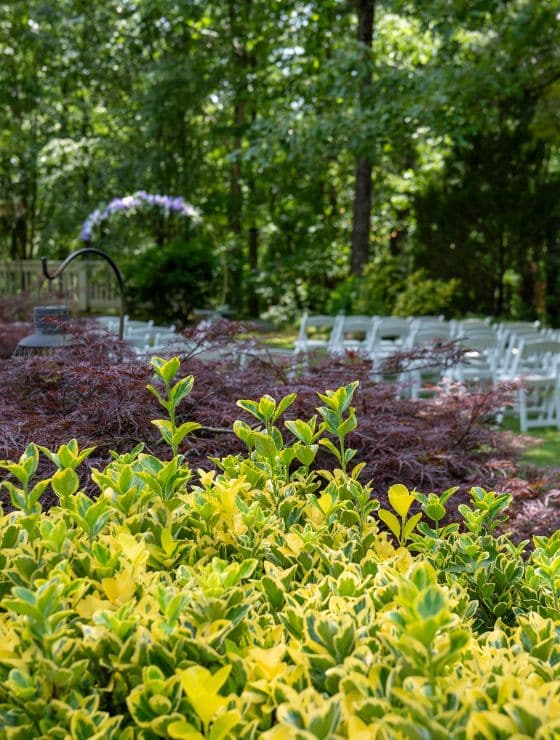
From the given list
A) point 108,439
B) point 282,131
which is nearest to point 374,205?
point 282,131

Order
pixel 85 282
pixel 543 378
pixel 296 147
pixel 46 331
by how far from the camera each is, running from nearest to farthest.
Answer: pixel 46 331
pixel 543 378
pixel 296 147
pixel 85 282

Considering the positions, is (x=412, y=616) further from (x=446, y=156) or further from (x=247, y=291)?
(x=247, y=291)

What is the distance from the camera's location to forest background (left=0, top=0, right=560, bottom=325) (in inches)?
563

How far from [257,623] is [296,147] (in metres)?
14.0

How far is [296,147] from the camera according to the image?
1467 centimetres

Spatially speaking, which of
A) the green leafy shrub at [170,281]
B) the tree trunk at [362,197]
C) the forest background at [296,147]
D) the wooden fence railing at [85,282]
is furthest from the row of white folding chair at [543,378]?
the wooden fence railing at [85,282]

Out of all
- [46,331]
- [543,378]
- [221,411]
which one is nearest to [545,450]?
[543,378]

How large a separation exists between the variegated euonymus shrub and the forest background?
1223cm

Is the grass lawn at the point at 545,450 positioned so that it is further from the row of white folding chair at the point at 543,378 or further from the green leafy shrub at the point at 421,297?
the green leafy shrub at the point at 421,297

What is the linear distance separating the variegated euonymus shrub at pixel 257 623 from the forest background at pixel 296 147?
1223 cm

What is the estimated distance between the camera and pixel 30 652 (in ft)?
3.70

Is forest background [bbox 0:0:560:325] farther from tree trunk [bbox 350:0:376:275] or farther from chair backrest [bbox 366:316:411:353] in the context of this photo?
chair backrest [bbox 366:316:411:353]

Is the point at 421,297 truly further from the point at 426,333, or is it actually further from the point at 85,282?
the point at 85,282

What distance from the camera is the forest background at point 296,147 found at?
1429cm
